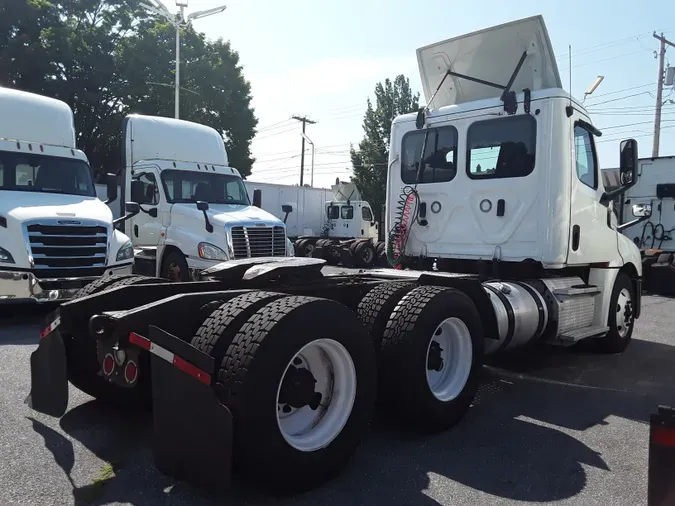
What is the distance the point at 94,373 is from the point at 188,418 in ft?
5.71

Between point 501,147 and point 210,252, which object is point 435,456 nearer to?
point 501,147

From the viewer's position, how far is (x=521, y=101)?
6.10 m

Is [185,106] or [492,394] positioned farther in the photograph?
[185,106]

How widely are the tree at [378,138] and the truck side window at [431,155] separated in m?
34.1

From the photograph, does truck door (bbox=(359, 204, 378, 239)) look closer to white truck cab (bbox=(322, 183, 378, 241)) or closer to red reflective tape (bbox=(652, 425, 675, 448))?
white truck cab (bbox=(322, 183, 378, 241))

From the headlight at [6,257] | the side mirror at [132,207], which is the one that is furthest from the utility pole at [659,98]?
the headlight at [6,257]

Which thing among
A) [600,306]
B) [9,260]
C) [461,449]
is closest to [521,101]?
[600,306]

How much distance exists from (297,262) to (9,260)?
518 cm

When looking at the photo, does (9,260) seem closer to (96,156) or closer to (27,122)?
(27,122)

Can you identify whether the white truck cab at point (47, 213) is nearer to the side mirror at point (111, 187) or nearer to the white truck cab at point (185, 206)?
the side mirror at point (111, 187)

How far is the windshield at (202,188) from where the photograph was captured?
427 inches

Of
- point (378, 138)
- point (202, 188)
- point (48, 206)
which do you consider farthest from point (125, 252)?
point (378, 138)

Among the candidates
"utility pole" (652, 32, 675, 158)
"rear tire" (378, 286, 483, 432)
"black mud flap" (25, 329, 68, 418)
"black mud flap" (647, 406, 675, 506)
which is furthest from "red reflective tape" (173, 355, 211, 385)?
"utility pole" (652, 32, 675, 158)

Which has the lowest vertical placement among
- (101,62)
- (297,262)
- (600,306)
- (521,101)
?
(600,306)
